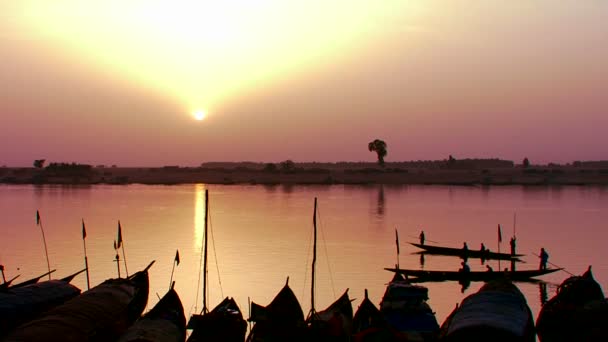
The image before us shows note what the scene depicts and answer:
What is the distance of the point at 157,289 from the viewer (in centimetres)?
4078

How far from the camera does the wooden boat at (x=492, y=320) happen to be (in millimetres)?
21781

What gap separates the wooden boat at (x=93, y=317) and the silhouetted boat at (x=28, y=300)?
78.2 inches

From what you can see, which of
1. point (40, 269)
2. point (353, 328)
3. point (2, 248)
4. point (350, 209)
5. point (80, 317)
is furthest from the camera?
point (350, 209)

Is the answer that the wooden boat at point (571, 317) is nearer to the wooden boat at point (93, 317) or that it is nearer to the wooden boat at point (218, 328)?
the wooden boat at point (218, 328)

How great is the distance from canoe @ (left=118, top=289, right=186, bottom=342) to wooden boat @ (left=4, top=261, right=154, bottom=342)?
3.93ft

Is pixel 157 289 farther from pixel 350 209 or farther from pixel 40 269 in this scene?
pixel 350 209

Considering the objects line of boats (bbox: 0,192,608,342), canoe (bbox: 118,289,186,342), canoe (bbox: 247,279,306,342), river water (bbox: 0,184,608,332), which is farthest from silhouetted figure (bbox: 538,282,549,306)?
canoe (bbox: 118,289,186,342)

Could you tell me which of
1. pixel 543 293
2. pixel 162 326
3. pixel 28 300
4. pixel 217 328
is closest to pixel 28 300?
pixel 28 300

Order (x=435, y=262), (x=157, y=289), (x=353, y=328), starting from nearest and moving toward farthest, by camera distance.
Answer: (x=353, y=328) → (x=157, y=289) → (x=435, y=262)

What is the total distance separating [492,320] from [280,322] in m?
8.86

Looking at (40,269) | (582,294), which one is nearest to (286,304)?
(582,294)

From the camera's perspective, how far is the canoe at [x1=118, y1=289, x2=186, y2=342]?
23478 mm

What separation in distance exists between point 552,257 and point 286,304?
36.2 metres

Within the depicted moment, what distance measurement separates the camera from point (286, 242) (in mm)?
65000
